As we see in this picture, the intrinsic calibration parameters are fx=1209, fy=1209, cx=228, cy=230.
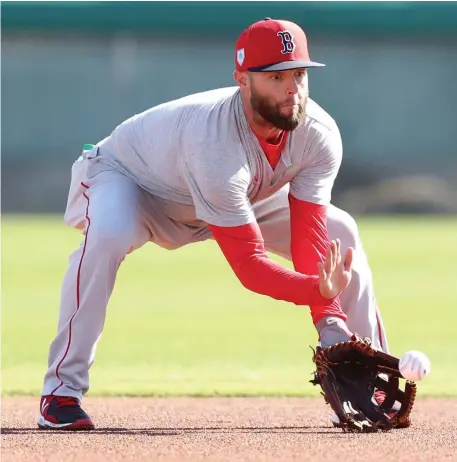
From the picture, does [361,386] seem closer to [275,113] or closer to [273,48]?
[275,113]

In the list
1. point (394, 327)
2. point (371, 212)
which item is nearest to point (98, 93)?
point (371, 212)

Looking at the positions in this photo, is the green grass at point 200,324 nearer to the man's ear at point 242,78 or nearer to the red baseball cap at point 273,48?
the man's ear at point 242,78

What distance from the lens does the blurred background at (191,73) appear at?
3259 cm

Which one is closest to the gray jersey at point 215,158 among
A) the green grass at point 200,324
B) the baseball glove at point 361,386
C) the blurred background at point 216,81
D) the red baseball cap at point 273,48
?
the red baseball cap at point 273,48

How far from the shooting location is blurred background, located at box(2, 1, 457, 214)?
32.6m

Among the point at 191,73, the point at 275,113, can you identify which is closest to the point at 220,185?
the point at 275,113

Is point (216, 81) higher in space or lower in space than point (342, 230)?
lower

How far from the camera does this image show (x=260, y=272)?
204 inches

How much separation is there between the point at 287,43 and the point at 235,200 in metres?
0.70

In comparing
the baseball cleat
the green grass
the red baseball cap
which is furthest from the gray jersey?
the green grass

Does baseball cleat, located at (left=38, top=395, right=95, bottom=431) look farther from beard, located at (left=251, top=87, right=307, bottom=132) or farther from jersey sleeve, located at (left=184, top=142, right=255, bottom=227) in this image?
beard, located at (left=251, top=87, right=307, bottom=132)

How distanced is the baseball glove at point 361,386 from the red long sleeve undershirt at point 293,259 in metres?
0.19

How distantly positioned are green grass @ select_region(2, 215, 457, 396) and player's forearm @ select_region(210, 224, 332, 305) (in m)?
1.69

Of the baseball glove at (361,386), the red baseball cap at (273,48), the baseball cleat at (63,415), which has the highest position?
the red baseball cap at (273,48)
